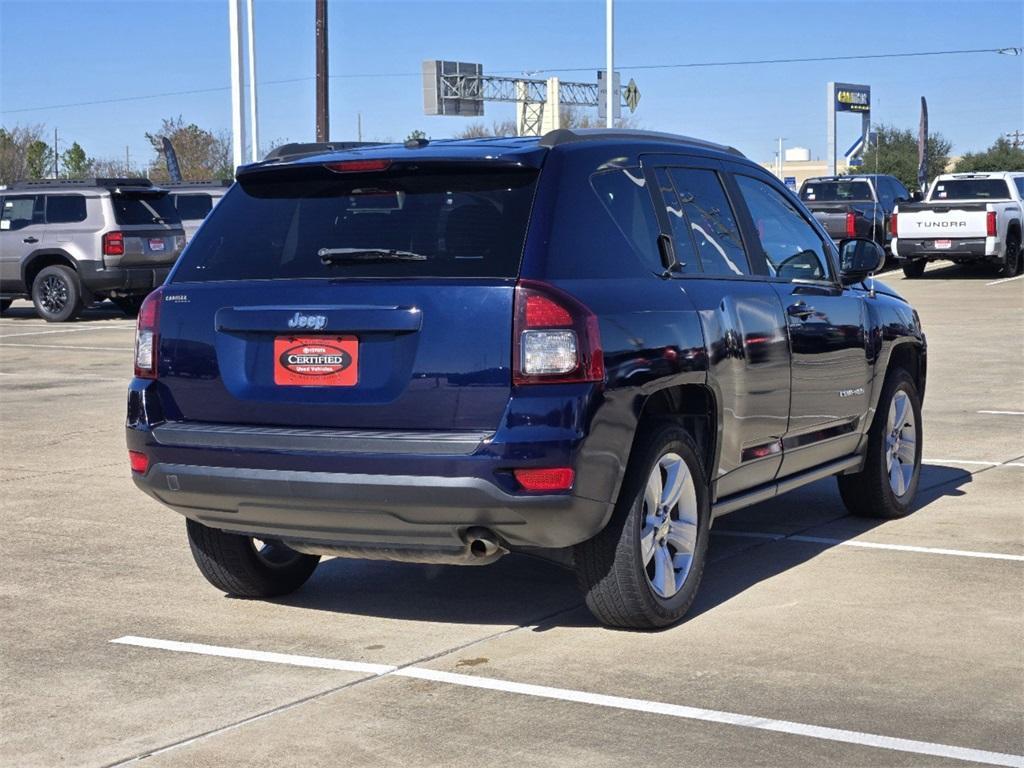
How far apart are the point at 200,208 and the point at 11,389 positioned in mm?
16155

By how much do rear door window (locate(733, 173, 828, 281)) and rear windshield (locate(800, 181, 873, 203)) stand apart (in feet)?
84.6

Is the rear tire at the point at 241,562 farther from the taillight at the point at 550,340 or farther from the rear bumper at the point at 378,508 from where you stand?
the taillight at the point at 550,340

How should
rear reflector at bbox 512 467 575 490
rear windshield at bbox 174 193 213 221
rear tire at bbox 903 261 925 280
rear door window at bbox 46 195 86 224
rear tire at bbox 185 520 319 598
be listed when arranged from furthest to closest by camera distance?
1. rear tire at bbox 903 261 925 280
2. rear windshield at bbox 174 193 213 221
3. rear door window at bbox 46 195 86 224
4. rear tire at bbox 185 520 319 598
5. rear reflector at bbox 512 467 575 490

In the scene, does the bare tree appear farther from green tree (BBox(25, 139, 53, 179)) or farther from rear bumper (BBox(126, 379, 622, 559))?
rear bumper (BBox(126, 379, 622, 559))

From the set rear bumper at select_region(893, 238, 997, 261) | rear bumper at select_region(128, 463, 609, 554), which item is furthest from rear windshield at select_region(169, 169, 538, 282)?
rear bumper at select_region(893, 238, 997, 261)

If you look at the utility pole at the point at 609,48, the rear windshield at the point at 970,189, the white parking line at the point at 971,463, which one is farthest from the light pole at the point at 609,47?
the white parking line at the point at 971,463

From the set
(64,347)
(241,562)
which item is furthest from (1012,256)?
(241,562)

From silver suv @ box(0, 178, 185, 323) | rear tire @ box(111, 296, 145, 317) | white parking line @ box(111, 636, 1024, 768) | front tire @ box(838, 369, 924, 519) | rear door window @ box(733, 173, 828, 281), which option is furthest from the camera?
rear tire @ box(111, 296, 145, 317)

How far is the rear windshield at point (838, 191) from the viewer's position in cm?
3300

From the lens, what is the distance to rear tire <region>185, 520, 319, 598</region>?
6395 millimetres

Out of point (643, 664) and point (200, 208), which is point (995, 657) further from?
point (200, 208)

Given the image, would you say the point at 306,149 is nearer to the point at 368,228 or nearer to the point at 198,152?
the point at 368,228

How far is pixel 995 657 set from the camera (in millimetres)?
5543

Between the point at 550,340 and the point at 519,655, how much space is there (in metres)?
1.14
